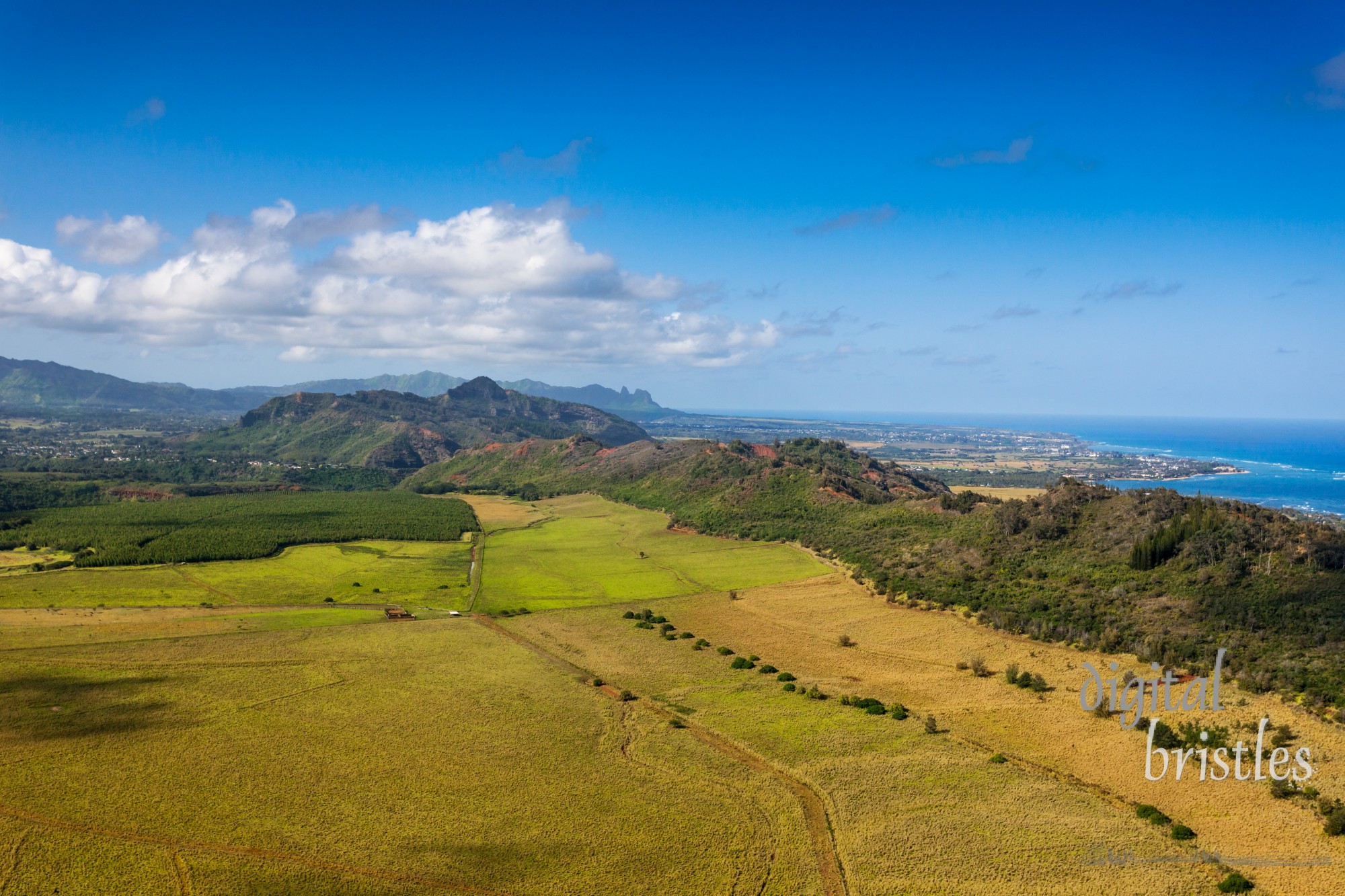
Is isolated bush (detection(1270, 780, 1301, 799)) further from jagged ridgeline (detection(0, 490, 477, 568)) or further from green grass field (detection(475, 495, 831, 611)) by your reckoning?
jagged ridgeline (detection(0, 490, 477, 568))

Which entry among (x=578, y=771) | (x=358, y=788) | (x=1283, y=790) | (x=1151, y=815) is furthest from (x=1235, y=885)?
(x=358, y=788)

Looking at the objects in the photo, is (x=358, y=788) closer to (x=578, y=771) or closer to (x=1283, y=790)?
(x=578, y=771)

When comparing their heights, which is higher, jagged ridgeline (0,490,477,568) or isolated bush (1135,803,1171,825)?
isolated bush (1135,803,1171,825)

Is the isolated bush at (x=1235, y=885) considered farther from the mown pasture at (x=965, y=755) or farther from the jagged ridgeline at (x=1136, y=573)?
the jagged ridgeline at (x=1136, y=573)

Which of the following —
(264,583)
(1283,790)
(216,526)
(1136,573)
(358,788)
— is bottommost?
(264,583)

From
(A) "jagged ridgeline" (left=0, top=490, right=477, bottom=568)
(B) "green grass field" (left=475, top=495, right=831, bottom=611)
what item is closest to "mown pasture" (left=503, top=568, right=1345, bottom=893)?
(B) "green grass field" (left=475, top=495, right=831, bottom=611)

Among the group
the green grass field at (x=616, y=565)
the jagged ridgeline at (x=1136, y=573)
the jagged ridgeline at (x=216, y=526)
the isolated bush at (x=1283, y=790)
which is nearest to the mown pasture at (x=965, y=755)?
the isolated bush at (x=1283, y=790)

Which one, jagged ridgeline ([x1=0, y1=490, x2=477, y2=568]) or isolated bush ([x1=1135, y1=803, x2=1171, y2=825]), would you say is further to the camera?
jagged ridgeline ([x1=0, y1=490, x2=477, y2=568])
